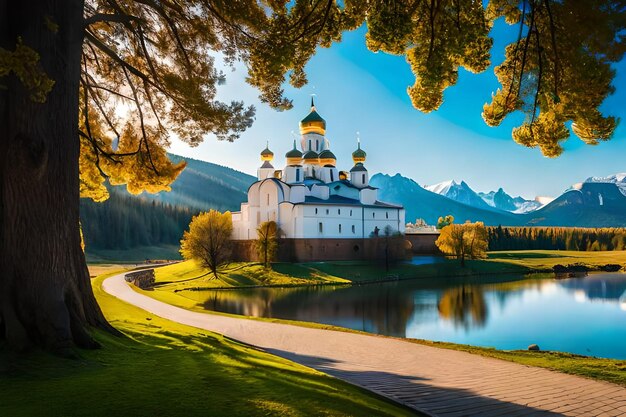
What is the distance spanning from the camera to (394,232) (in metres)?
61.8

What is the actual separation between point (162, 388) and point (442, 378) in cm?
522

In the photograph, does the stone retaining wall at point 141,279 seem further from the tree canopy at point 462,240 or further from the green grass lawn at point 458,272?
the tree canopy at point 462,240

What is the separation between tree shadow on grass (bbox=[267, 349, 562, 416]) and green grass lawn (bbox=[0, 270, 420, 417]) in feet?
1.55

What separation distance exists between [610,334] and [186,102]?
20182 millimetres

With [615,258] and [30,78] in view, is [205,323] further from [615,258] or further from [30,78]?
[615,258]

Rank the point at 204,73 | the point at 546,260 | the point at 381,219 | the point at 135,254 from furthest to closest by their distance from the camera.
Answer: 1. the point at 135,254
2. the point at 546,260
3. the point at 381,219
4. the point at 204,73

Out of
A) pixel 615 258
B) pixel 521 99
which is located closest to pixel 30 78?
pixel 521 99

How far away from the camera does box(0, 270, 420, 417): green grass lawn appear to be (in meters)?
4.98

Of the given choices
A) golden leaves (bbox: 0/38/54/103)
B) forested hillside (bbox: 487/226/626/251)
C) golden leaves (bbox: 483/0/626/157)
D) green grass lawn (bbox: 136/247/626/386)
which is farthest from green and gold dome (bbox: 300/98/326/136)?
golden leaves (bbox: 0/38/54/103)

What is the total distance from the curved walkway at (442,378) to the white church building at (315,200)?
136ft

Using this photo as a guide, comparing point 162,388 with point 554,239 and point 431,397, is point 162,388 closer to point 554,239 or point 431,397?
point 431,397

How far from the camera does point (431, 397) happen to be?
7.18 m

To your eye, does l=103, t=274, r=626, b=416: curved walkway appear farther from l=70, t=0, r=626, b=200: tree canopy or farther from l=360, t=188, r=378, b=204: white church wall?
l=360, t=188, r=378, b=204: white church wall

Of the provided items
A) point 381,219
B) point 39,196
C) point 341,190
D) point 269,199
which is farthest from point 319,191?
point 39,196
